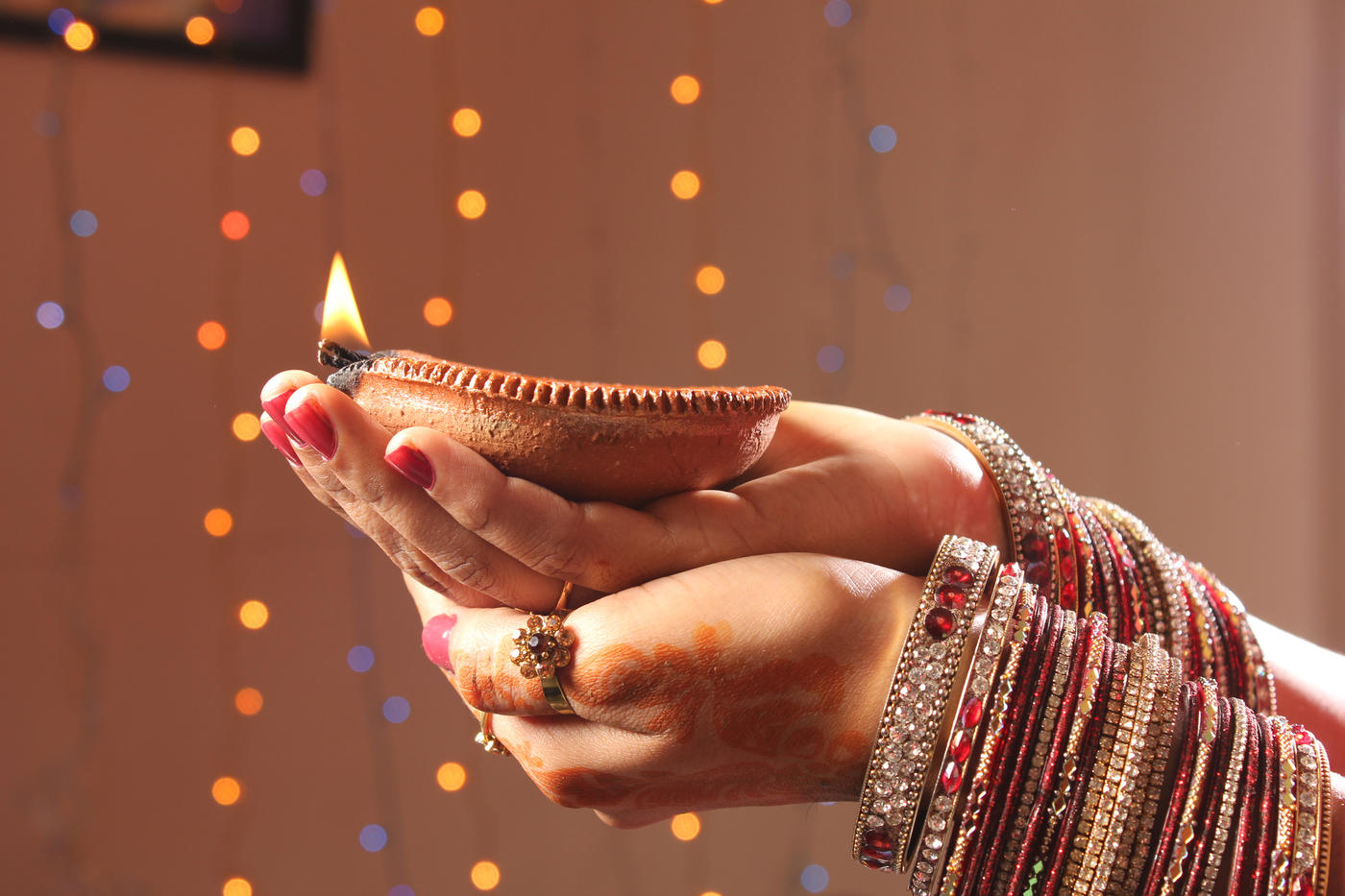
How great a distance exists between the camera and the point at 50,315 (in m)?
1.24

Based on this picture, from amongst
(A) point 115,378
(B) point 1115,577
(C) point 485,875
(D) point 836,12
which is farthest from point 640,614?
(D) point 836,12

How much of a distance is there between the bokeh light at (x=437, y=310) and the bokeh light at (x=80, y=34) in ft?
1.87

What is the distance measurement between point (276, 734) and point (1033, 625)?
1282 mm

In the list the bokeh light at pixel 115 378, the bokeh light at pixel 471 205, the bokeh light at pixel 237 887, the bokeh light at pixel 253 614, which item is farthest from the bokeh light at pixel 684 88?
the bokeh light at pixel 237 887

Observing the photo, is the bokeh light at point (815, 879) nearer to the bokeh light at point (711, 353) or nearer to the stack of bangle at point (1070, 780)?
the bokeh light at point (711, 353)

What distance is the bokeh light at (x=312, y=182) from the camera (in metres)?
1.32

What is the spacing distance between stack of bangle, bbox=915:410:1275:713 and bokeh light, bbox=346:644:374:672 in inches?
42.4

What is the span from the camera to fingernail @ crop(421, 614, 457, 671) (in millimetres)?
514

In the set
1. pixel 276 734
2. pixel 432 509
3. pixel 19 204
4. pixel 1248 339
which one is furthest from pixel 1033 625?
pixel 1248 339

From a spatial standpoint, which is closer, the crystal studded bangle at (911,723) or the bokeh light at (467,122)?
the crystal studded bangle at (911,723)

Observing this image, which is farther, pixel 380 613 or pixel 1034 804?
pixel 380 613

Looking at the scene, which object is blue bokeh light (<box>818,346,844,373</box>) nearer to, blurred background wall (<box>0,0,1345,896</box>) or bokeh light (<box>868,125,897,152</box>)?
blurred background wall (<box>0,0,1345,896</box>)

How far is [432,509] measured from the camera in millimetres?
438

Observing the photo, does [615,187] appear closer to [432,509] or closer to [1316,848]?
[432,509]
